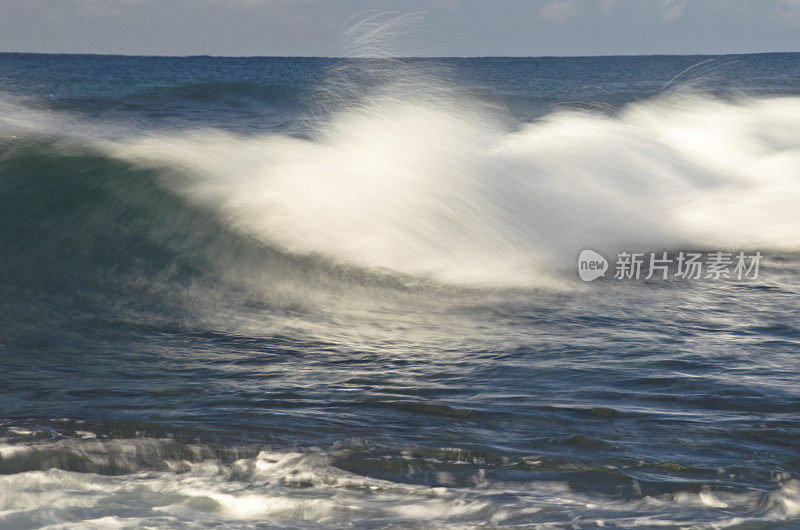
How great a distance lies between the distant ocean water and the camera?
2.69 meters

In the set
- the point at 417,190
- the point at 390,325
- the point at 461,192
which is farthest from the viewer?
the point at 461,192

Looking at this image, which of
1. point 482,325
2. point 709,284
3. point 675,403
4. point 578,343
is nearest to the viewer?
point 675,403

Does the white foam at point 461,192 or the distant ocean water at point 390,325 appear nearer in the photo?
the distant ocean water at point 390,325

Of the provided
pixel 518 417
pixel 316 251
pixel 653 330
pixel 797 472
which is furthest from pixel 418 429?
pixel 316 251

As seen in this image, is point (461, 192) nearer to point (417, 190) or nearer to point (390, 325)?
point (417, 190)

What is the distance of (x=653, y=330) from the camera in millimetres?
4453

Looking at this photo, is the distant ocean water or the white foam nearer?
the distant ocean water

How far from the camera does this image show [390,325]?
4676 millimetres

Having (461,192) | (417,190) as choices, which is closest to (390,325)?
(417,190)

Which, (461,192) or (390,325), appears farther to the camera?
(461,192)

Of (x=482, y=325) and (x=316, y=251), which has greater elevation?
(x=316, y=251)

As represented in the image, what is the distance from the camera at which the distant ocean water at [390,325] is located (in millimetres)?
2693

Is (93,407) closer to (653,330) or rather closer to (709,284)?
(653,330)

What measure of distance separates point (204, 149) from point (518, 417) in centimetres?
480
